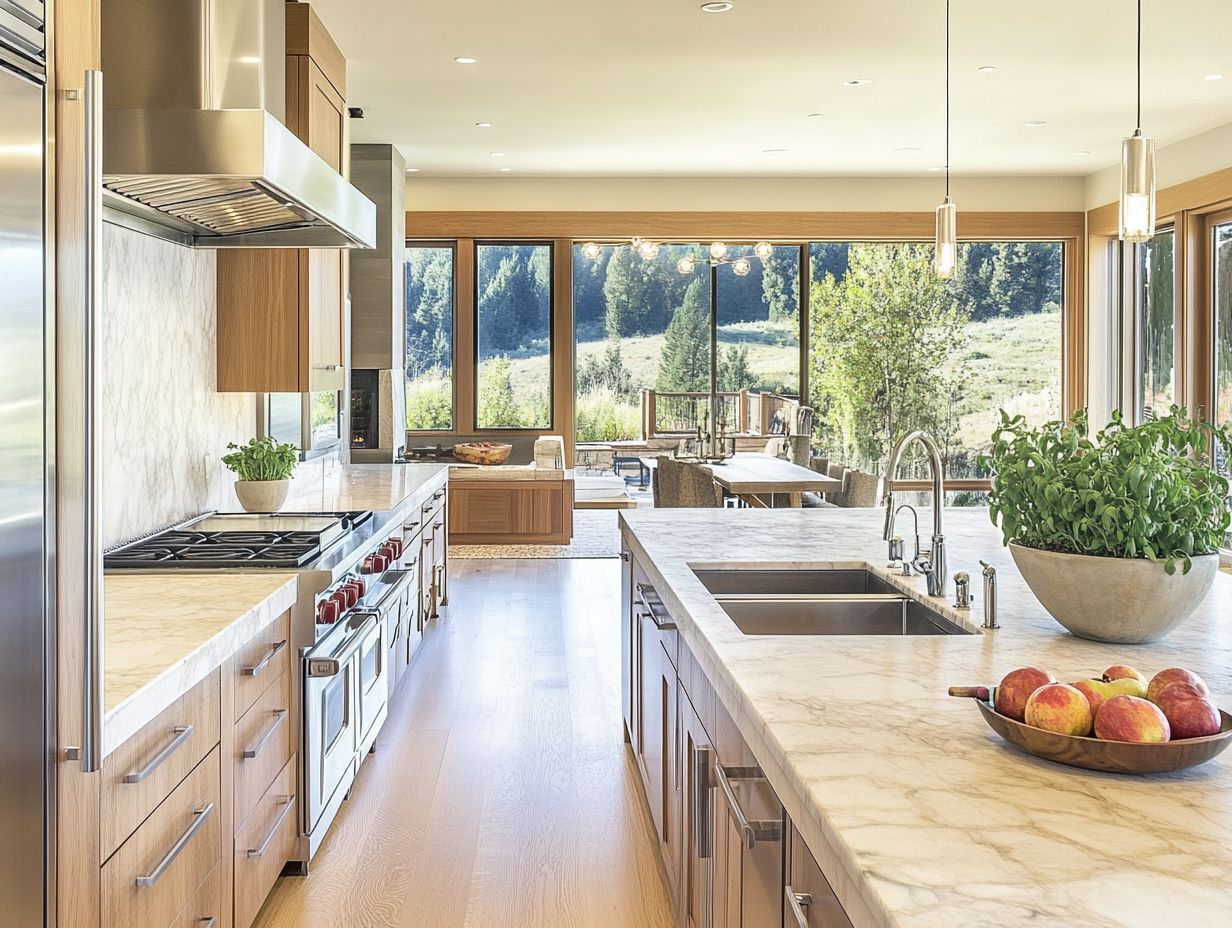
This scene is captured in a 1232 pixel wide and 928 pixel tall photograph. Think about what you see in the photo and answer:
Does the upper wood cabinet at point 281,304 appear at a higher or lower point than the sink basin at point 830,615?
higher

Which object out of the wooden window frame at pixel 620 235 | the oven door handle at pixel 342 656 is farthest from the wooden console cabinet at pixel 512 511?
the oven door handle at pixel 342 656

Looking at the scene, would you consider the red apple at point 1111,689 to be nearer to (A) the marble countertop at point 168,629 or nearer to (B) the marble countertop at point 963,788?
(B) the marble countertop at point 963,788

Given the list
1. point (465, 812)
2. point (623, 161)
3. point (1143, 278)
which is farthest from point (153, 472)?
point (1143, 278)

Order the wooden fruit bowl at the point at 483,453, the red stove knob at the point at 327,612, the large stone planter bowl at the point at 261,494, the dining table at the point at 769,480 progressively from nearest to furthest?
the red stove knob at the point at 327,612, the large stone planter bowl at the point at 261,494, the dining table at the point at 769,480, the wooden fruit bowl at the point at 483,453

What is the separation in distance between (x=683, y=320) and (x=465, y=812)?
7150 millimetres

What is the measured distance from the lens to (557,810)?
11.8ft

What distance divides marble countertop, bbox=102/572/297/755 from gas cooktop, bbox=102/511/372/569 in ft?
0.31

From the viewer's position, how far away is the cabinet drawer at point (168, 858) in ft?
6.00

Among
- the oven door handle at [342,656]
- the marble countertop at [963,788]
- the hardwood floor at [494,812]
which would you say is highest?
the marble countertop at [963,788]

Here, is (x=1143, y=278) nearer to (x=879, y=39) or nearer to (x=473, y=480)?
(x=879, y=39)

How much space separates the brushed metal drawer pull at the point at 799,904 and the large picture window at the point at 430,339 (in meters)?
8.68

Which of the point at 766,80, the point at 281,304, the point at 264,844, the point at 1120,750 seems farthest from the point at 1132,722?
the point at 766,80

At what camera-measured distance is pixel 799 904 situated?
138cm

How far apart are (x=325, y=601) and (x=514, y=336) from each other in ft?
22.9
